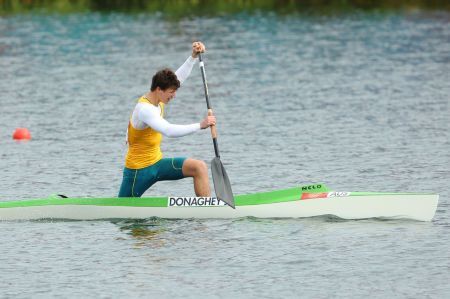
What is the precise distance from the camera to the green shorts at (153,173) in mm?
20719

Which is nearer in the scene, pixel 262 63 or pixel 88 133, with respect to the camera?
pixel 88 133

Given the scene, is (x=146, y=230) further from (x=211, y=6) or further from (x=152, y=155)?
(x=211, y=6)

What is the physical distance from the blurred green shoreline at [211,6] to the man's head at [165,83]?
46.0 meters

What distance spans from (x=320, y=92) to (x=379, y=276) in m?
21.6

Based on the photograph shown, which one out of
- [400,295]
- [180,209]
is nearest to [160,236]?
[180,209]

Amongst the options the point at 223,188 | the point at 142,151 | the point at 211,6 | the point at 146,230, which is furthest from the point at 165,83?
the point at 211,6

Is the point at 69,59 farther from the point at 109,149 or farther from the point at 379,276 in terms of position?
the point at 379,276

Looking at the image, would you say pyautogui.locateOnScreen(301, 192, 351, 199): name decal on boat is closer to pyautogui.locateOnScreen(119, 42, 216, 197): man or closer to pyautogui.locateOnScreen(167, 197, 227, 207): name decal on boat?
pyautogui.locateOnScreen(167, 197, 227, 207): name decal on boat

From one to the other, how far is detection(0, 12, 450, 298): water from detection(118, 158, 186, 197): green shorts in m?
0.63

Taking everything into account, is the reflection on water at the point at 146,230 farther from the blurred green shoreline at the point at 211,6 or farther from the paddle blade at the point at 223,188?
the blurred green shoreline at the point at 211,6

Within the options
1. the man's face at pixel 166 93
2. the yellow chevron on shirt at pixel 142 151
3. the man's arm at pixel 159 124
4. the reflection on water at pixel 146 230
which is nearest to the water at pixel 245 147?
the reflection on water at pixel 146 230

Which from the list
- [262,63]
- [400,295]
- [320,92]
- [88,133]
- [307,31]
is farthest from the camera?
[307,31]

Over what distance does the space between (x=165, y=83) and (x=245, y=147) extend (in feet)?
Answer: 30.9

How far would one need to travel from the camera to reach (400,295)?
54.1 ft
